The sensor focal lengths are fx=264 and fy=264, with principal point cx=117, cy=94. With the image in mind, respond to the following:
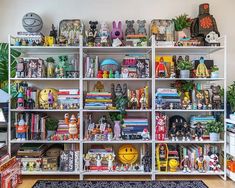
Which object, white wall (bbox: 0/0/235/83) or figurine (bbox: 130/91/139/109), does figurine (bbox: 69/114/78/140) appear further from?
white wall (bbox: 0/0/235/83)

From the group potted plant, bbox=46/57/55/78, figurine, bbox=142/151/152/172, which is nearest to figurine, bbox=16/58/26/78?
potted plant, bbox=46/57/55/78

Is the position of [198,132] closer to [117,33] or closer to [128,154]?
[128,154]

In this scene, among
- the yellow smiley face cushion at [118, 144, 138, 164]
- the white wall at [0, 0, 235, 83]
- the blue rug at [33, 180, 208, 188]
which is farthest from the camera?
the white wall at [0, 0, 235, 83]

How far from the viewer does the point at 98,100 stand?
121 inches

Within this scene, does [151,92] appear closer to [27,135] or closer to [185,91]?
[185,91]

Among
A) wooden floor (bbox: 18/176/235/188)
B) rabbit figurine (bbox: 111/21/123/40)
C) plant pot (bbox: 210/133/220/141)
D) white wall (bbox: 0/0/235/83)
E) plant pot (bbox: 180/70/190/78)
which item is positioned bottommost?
wooden floor (bbox: 18/176/235/188)

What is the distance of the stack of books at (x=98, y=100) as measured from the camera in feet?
9.99

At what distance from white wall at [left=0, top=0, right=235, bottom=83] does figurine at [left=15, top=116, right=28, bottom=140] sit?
3.88ft

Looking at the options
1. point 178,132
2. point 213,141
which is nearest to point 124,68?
point 178,132

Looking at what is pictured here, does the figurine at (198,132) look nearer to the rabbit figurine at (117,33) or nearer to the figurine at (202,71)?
the figurine at (202,71)

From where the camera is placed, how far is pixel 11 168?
2631mm

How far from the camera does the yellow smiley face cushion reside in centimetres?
311

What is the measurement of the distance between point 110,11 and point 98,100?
119 centimetres

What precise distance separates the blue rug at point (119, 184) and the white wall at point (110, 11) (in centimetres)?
144
